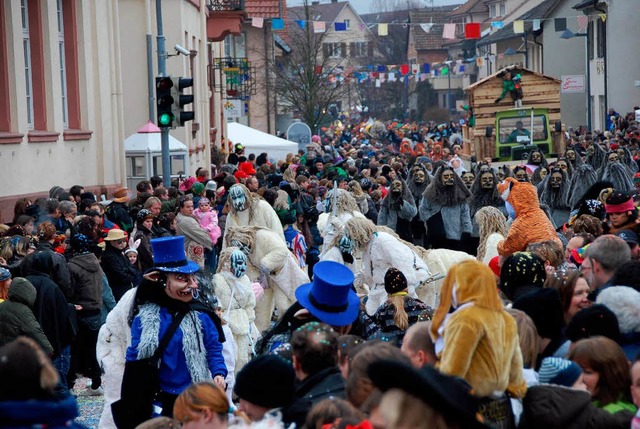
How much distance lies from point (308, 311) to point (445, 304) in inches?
92.7

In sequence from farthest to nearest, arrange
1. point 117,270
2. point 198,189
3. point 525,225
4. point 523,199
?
1. point 198,189
2. point 117,270
3. point 523,199
4. point 525,225

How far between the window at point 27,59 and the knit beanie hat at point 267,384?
1498cm

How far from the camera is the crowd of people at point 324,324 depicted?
5.11 metres

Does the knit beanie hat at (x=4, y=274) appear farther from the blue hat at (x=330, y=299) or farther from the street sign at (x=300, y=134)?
the street sign at (x=300, y=134)

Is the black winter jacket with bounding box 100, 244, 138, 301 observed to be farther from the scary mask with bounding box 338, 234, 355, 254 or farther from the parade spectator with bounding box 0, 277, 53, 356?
the parade spectator with bounding box 0, 277, 53, 356

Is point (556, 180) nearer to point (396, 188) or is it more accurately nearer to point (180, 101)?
point (396, 188)

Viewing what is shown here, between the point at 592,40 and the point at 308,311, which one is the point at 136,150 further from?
the point at 592,40

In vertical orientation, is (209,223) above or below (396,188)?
below

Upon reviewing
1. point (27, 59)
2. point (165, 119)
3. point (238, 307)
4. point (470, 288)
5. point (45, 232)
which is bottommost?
point (238, 307)

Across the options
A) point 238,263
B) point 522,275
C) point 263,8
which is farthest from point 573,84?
point 522,275

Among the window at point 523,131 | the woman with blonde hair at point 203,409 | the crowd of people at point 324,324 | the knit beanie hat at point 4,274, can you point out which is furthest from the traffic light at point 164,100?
the window at point 523,131

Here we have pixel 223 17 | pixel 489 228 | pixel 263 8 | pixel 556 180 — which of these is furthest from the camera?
pixel 263 8

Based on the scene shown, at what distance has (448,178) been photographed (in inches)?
707

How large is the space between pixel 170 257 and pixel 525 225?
14.8 feet
